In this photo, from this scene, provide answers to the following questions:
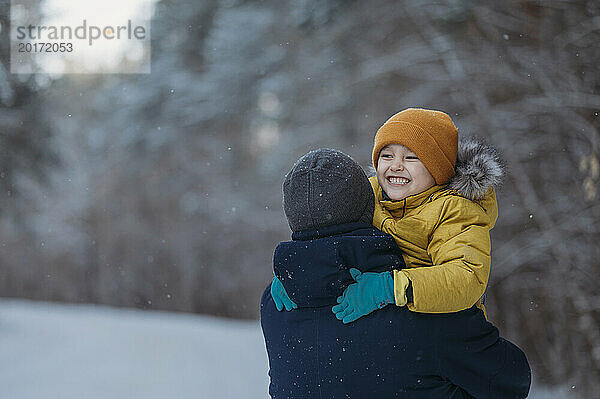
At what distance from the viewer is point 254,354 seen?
7020 millimetres

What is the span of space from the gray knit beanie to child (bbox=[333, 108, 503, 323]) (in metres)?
0.14

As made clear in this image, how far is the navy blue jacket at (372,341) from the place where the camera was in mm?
1282

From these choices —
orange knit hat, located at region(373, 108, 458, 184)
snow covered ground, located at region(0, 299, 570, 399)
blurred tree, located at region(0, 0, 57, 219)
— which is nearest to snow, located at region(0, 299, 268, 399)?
snow covered ground, located at region(0, 299, 570, 399)

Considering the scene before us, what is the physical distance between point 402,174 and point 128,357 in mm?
6321

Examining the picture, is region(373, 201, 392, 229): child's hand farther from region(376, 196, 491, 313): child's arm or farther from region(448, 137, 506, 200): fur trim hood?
region(448, 137, 506, 200): fur trim hood

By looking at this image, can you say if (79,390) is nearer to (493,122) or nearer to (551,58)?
(493,122)

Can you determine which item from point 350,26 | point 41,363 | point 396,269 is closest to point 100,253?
point 41,363

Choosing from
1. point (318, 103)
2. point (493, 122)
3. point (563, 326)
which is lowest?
point (563, 326)

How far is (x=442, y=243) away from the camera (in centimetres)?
138

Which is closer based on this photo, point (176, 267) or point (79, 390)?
point (79, 390)

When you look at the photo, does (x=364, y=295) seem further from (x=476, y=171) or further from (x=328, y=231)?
(x=476, y=171)

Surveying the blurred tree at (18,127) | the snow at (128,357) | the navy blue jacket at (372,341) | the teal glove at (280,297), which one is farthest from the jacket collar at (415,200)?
the blurred tree at (18,127)

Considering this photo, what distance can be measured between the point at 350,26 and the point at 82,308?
6677 millimetres

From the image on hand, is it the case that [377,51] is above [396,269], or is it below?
below
